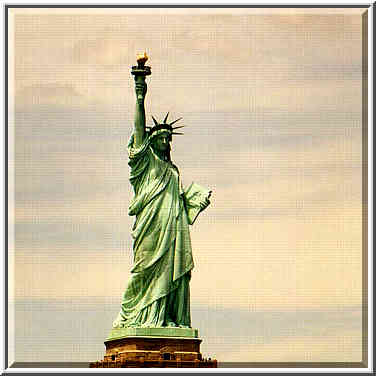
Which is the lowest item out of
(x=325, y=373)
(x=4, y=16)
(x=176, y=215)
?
(x=325, y=373)

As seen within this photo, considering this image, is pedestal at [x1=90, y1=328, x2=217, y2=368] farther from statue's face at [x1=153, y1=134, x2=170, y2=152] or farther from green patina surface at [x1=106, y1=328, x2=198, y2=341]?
statue's face at [x1=153, y1=134, x2=170, y2=152]

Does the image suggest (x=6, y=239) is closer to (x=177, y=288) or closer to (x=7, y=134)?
(x=7, y=134)

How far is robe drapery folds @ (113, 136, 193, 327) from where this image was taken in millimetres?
69375

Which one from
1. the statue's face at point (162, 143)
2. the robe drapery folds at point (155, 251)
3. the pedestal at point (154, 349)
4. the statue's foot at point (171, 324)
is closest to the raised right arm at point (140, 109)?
the robe drapery folds at point (155, 251)

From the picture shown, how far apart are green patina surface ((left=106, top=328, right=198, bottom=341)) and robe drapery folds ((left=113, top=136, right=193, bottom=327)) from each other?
0.89 ft

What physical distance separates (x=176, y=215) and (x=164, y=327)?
3.62m

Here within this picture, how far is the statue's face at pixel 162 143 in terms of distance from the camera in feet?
230

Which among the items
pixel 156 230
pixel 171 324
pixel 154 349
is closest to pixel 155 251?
pixel 156 230

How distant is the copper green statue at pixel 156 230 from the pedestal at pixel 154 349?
37 centimetres

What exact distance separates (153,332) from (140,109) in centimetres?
694

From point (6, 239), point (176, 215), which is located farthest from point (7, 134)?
point (176, 215)

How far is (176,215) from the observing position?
69938 mm

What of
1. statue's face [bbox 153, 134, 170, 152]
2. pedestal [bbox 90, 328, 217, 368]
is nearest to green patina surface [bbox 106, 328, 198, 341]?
pedestal [bbox 90, 328, 217, 368]

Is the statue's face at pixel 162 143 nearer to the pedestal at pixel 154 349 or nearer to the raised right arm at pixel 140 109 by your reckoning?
the raised right arm at pixel 140 109
